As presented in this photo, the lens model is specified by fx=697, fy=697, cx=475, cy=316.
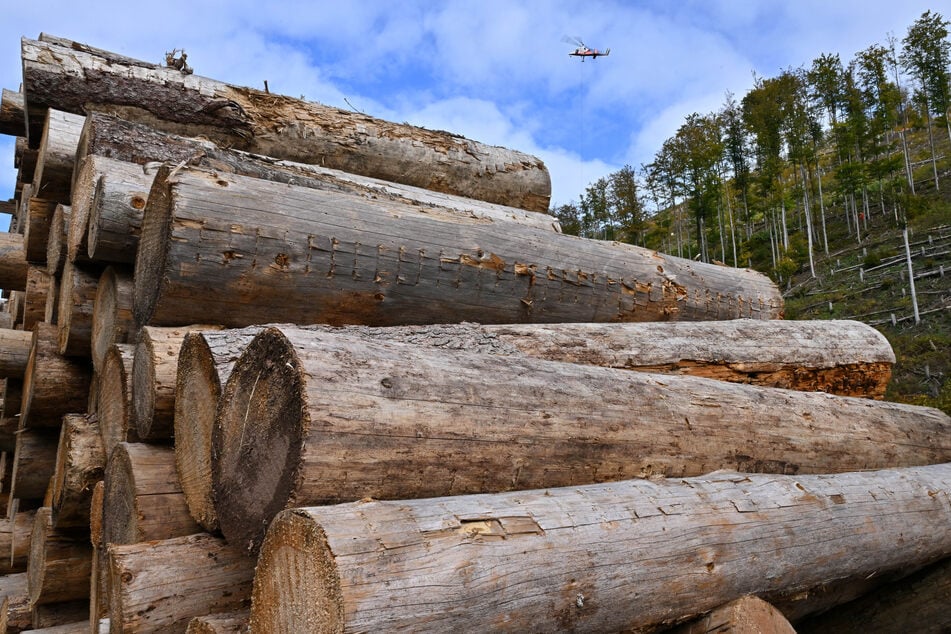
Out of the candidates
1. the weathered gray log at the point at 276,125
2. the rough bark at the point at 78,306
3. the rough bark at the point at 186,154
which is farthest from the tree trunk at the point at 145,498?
the weathered gray log at the point at 276,125

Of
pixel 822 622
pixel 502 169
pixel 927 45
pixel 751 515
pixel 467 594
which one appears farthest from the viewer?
pixel 927 45

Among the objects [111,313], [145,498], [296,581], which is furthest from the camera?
[111,313]

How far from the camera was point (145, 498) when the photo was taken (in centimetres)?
254

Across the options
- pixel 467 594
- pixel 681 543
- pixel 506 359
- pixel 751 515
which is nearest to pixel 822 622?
pixel 751 515

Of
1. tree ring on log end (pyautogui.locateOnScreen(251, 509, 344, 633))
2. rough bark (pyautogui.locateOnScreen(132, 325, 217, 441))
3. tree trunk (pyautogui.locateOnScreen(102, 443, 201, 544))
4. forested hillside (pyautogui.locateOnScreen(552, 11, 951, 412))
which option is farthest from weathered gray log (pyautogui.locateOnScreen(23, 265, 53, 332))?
forested hillside (pyautogui.locateOnScreen(552, 11, 951, 412))

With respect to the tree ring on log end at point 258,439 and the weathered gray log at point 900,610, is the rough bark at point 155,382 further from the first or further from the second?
the weathered gray log at point 900,610

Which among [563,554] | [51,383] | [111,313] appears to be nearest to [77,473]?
[111,313]

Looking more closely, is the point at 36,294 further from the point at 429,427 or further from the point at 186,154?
the point at 429,427

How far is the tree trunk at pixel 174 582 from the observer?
2139mm

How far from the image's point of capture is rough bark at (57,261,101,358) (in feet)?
12.7

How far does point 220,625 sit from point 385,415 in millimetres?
733

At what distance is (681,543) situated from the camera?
7.01 feet

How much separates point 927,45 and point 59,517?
4148 cm

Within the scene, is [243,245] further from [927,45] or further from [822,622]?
[927,45]
